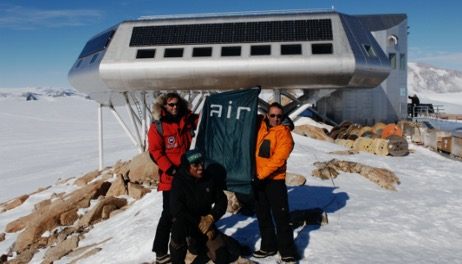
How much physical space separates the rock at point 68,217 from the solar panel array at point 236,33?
6842 millimetres

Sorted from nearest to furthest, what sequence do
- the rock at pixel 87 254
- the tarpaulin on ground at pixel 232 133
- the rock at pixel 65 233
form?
the tarpaulin on ground at pixel 232 133, the rock at pixel 87 254, the rock at pixel 65 233

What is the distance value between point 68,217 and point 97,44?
845cm

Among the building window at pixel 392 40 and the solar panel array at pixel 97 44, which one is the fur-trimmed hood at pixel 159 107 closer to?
the solar panel array at pixel 97 44

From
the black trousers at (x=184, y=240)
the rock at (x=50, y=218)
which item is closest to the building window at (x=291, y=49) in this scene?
the rock at (x=50, y=218)

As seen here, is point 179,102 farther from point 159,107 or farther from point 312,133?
point 312,133

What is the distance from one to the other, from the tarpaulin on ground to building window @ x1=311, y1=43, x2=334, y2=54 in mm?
8511

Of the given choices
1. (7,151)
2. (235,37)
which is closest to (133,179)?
(235,37)

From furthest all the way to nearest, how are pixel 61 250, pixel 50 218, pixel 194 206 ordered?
pixel 50 218, pixel 61 250, pixel 194 206

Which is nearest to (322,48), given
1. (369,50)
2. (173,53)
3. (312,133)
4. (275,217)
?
(369,50)

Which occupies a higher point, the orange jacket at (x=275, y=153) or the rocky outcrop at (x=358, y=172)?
the orange jacket at (x=275, y=153)

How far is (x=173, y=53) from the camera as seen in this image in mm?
14945

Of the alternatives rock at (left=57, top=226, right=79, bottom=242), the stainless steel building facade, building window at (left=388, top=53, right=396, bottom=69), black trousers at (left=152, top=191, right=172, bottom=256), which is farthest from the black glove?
building window at (left=388, top=53, right=396, bottom=69)

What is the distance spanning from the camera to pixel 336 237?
641cm

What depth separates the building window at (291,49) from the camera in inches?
563
